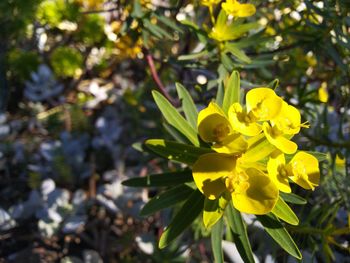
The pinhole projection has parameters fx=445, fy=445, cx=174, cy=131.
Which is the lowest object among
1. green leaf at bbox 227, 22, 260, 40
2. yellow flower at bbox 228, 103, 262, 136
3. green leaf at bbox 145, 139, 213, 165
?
green leaf at bbox 145, 139, 213, 165

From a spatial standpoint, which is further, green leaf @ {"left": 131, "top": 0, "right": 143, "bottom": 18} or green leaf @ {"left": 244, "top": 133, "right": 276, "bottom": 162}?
green leaf @ {"left": 131, "top": 0, "right": 143, "bottom": 18}

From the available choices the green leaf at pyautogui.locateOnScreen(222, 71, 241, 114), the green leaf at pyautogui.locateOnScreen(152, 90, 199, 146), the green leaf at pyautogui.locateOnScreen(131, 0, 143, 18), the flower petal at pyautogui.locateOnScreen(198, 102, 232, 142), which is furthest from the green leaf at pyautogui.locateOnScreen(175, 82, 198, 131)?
the green leaf at pyautogui.locateOnScreen(131, 0, 143, 18)

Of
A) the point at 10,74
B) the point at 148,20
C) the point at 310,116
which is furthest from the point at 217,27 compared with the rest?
the point at 10,74

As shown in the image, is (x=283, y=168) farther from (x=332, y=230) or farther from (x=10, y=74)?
(x=10, y=74)

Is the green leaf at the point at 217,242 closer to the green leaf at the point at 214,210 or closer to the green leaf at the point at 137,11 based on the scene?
the green leaf at the point at 214,210

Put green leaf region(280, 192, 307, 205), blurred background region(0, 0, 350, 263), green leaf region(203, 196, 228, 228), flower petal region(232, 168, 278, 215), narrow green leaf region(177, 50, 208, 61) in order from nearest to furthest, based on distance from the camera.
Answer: flower petal region(232, 168, 278, 215), green leaf region(203, 196, 228, 228), green leaf region(280, 192, 307, 205), narrow green leaf region(177, 50, 208, 61), blurred background region(0, 0, 350, 263)

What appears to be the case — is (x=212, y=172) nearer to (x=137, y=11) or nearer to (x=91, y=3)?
(x=137, y=11)

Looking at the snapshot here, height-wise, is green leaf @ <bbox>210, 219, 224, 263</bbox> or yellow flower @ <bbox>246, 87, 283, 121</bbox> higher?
yellow flower @ <bbox>246, 87, 283, 121</bbox>

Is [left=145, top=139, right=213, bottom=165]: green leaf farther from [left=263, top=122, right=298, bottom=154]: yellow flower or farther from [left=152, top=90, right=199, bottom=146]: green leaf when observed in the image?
[left=263, top=122, right=298, bottom=154]: yellow flower

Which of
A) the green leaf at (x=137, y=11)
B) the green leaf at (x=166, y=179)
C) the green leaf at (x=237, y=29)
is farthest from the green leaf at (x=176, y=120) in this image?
the green leaf at (x=137, y=11)
